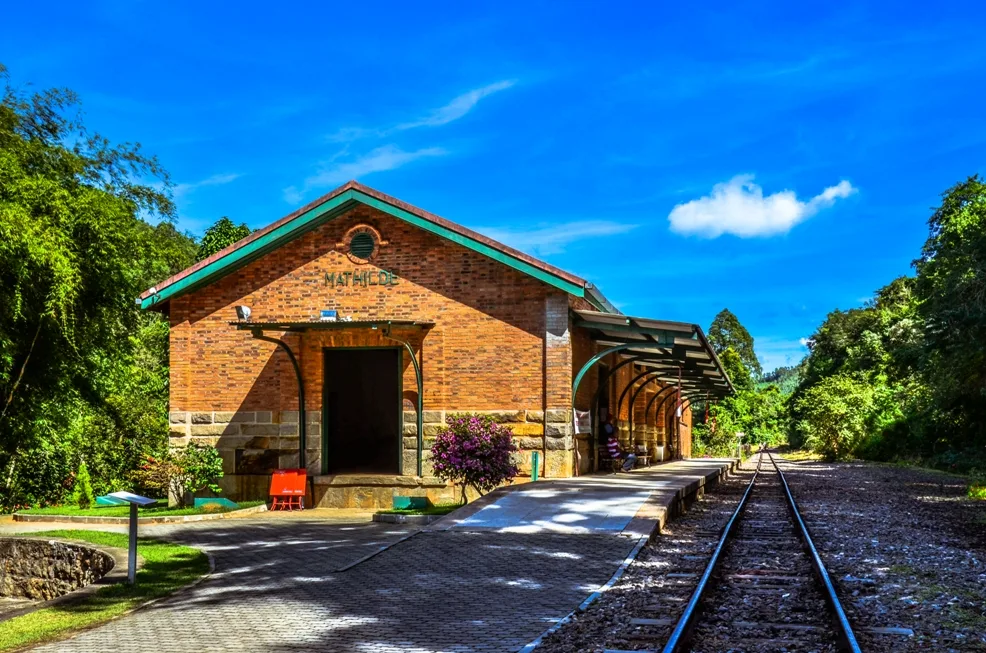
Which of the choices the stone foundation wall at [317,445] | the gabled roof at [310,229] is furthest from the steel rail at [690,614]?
the gabled roof at [310,229]

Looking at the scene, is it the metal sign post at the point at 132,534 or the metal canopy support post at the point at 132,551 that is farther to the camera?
the metal canopy support post at the point at 132,551

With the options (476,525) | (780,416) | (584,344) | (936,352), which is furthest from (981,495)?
(780,416)

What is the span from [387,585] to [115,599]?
103 inches

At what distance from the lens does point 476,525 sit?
13.1 m

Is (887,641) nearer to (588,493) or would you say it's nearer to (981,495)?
(588,493)

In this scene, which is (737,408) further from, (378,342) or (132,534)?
(132,534)

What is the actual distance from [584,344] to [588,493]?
16.5 feet

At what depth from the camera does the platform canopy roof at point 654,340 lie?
18.2m

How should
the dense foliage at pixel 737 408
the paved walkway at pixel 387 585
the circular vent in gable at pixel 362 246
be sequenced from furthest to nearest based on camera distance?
the dense foliage at pixel 737 408
the circular vent in gable at pixel 362 246
the paved walkway at pixel 387 585

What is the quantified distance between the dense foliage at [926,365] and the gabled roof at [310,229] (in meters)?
7.43

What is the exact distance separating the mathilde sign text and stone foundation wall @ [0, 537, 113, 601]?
7816 millimetres

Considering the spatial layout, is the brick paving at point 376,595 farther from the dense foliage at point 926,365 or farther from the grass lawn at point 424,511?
the dense foliage at point 926,365

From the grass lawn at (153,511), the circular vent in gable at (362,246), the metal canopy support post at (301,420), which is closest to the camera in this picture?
the grass lawn at (153,511)

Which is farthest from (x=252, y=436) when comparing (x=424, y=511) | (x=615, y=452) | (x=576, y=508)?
(x=615, y=452)
